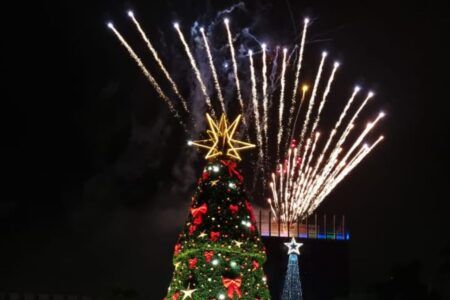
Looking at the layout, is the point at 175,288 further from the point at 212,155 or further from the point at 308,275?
the point at 308,275

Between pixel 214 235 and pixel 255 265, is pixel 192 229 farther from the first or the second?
pixel 255 265

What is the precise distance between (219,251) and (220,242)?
0.25 meters

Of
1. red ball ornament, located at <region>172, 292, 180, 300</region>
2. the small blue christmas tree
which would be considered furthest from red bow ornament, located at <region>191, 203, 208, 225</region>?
the small blue christmas tree

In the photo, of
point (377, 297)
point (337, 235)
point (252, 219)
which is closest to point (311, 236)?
point (337, 235)

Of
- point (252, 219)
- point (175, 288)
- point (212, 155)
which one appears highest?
point (212, 155)

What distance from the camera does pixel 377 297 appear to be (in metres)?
37.2

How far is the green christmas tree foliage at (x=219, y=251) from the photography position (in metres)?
22.4

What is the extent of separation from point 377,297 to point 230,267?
16302mm

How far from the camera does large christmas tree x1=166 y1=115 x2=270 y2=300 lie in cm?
2247

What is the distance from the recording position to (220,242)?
2253 cm

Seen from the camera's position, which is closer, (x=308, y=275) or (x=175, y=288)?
(x=175, y=288)

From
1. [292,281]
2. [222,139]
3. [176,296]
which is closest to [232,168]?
[222,139]

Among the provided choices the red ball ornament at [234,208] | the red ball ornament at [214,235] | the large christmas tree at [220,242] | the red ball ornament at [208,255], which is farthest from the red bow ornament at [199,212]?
the red ball ornament at [208,255]

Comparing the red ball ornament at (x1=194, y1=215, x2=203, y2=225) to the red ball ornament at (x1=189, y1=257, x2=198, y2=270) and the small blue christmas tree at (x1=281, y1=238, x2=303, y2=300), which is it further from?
the small blue christmas tree at (x1=281, y1=238, x2=303, y2=300)
